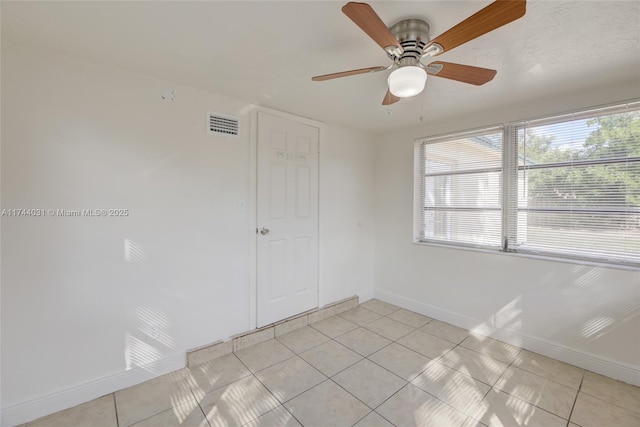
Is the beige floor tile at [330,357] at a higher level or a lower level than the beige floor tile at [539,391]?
higher

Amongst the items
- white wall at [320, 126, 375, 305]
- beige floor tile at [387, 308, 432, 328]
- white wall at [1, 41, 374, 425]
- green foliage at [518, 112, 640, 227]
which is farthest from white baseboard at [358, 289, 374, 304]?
green foliage at [518, 112, 640, 227]

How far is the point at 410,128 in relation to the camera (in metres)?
3.45

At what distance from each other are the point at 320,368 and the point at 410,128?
2.87m

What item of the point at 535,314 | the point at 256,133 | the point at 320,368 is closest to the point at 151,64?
the point at 256,133

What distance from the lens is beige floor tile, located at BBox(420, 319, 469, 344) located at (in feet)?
9.13

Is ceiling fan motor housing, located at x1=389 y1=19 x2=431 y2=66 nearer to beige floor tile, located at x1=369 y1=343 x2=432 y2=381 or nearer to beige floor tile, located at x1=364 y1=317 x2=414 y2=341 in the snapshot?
beige floor tile, located at x1=369 y1=343 x2=432 y2=381

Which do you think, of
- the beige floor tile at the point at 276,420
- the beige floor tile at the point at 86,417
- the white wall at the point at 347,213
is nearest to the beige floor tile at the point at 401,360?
the beige floor tile at the point at 276,420

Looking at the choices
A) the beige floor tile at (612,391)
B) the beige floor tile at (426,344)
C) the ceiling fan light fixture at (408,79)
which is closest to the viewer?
the ceiling fan light fixture at (408,79)

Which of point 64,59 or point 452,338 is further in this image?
point 452,338

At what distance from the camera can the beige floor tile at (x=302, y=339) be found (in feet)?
8.54

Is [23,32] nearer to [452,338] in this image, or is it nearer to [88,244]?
[88,244]

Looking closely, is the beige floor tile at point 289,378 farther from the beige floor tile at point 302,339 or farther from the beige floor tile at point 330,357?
the beige floor tile at point 302,339

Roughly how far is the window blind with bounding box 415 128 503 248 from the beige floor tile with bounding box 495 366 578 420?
1194 mm

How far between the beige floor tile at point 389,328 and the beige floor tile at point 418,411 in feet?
2.68
